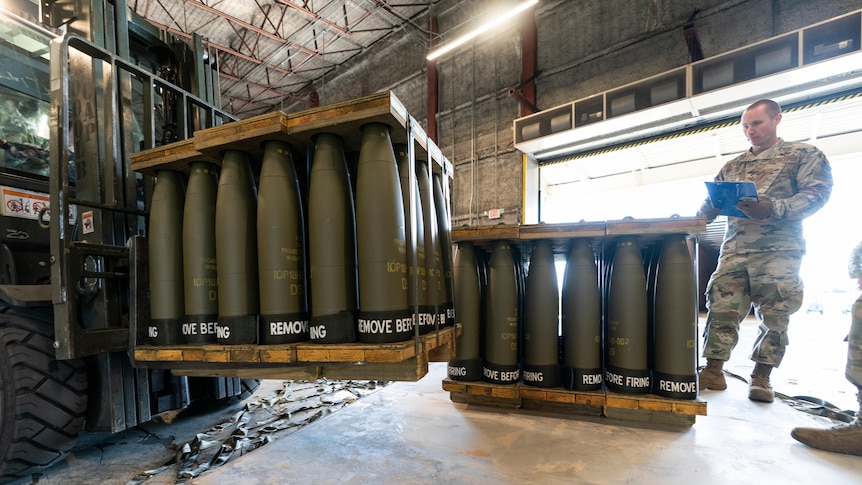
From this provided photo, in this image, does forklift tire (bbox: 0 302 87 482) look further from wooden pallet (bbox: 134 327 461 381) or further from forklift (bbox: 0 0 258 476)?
wooden pallet (bbox: 134 327 461 381)

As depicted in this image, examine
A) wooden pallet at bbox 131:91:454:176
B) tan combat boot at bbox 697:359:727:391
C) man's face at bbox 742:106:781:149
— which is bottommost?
tan combat boot at bbox 697:359:727:391

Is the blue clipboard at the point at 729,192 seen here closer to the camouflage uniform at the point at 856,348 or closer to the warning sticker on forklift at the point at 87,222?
the camouflage uniform at the point at 856,348

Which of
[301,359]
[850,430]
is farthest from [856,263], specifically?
[301,359]

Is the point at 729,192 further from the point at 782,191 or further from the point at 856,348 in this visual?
the point at 856,348

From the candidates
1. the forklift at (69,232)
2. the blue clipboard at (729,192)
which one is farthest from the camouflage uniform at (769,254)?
the forklift at (69,232)

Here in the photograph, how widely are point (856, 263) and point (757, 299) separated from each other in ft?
2.55

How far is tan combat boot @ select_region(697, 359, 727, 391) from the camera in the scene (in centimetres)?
306

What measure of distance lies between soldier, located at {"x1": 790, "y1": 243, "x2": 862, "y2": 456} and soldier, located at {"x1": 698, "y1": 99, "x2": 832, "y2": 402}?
2.28 feet

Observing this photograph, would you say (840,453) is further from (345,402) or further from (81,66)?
(81,66)

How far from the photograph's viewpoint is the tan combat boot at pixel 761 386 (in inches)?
109

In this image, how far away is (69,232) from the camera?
6.52 feet

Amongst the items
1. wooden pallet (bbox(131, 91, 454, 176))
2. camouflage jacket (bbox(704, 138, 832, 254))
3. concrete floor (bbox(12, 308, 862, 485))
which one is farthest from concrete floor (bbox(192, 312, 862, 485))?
wooden pallet (bbox(131, 91, 454, 176))

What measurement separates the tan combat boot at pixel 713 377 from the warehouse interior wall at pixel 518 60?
5050mm

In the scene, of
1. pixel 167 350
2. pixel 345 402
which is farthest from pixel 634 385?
pixel 167 350
